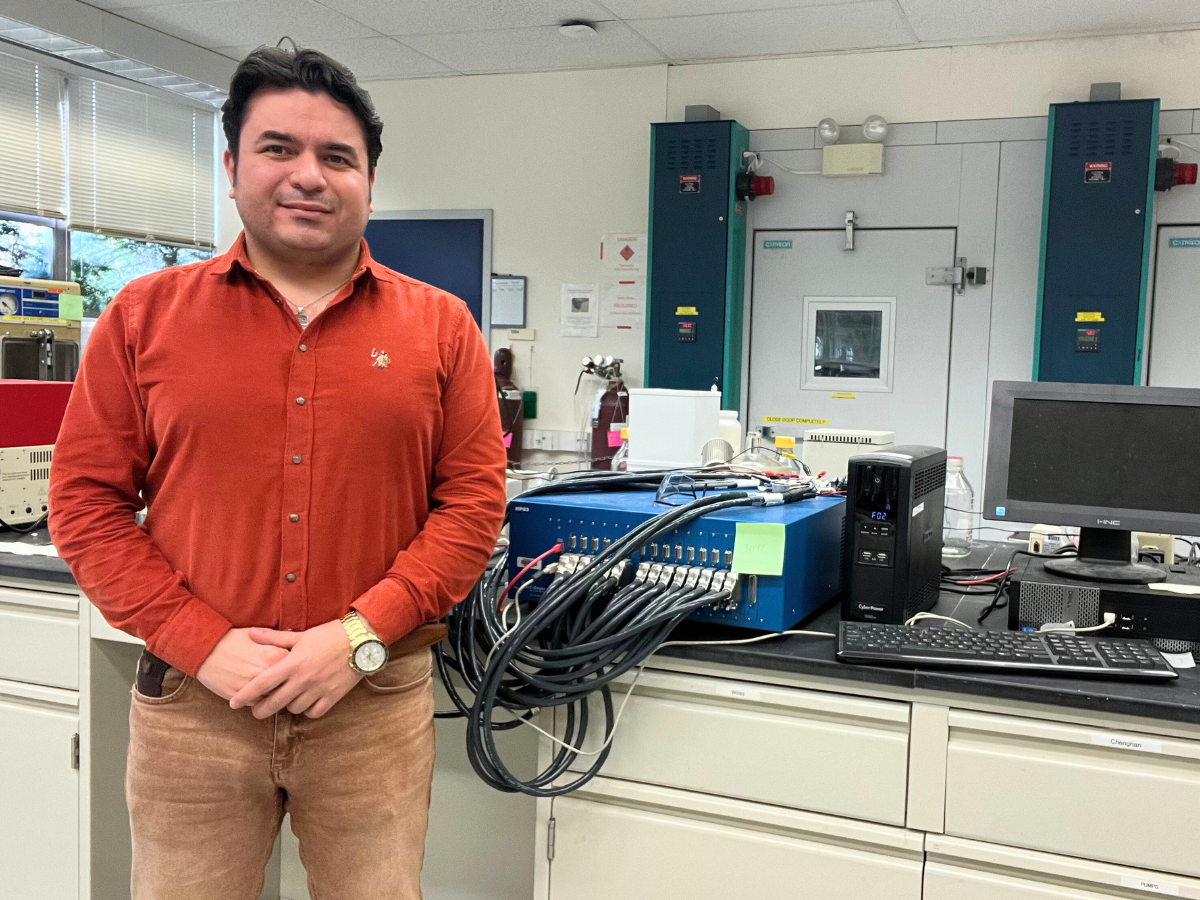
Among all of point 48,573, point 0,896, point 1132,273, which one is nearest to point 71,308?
point 48,573

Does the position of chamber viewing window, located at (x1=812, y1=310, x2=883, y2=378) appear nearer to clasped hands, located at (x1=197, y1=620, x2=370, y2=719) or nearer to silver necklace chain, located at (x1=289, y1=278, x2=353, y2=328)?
silver necklace chain, located at (x1=289, y1=278, x2=353, y2=328)

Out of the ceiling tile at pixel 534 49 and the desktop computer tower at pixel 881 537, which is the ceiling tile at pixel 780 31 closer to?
the ceiling tile at pixel 534 49

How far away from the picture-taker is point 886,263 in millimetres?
4227

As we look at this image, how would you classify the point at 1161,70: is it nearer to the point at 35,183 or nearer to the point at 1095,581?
the point at 1095,581

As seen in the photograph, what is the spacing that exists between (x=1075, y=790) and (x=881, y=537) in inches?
17.9

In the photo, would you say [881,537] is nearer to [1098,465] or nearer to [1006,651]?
[1006,651]

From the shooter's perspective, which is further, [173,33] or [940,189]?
[173,33]

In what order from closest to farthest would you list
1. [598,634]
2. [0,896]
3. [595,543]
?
[598,634] → [595,543] → [0,896]

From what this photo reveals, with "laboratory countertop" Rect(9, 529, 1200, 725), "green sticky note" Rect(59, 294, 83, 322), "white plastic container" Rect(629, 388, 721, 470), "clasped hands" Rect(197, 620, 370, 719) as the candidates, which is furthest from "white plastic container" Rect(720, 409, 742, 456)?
"green sticky note" Rect(59, 294, 83, 322)

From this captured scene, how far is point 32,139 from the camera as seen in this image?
13.9 ft

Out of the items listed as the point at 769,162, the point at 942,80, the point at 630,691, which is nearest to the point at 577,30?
the point at 769,162

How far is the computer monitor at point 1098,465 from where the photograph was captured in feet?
5.41

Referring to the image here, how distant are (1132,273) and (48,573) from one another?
11.7 ft

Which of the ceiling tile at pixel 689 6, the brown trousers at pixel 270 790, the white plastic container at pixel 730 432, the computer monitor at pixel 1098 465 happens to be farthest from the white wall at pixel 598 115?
the brown trousers at pixel 270 790
